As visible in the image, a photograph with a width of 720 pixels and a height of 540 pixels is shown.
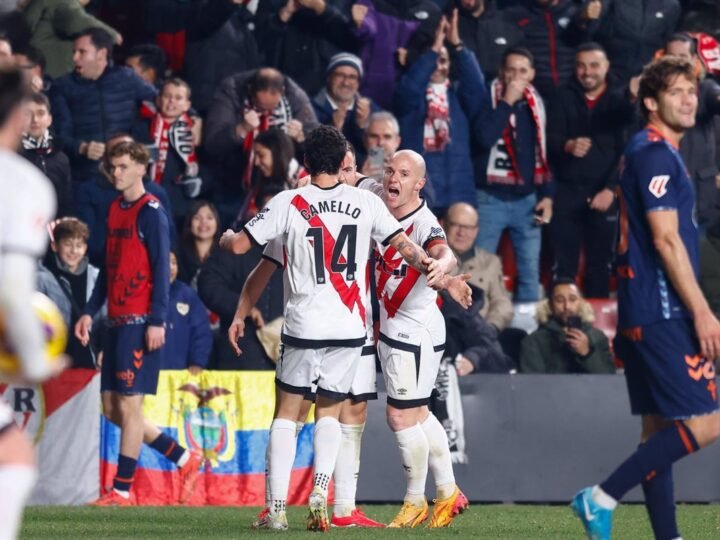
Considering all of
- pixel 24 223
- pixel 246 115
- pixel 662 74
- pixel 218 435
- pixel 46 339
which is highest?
pixel 246 115

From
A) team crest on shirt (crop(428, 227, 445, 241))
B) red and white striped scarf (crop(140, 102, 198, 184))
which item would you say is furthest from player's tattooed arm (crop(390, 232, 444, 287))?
red and white striped scarf (crop(140, 102, 198, 184))

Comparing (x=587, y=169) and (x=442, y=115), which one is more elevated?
(x=442, y=115)

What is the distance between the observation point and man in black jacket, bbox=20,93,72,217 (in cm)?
1355

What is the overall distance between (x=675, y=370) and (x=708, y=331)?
9.8 inches

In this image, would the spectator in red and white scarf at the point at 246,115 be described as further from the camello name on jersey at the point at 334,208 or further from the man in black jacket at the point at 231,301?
the camello name on jersey at the point at 334,208

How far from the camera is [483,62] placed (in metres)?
16.2

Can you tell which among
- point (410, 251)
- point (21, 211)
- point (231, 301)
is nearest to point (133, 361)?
point (231, 301)

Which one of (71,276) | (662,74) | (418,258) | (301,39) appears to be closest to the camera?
(662,74)

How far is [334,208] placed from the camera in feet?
29.8

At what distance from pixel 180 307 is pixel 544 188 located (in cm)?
430

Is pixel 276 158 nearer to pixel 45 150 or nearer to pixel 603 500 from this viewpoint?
pixel 45 150

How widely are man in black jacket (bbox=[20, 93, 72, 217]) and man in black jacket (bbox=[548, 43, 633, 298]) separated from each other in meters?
4.99

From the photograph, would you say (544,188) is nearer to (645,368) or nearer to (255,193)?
(255,193)

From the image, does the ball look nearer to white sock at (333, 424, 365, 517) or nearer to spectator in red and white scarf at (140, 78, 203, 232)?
white sock at (333, 424, 365, 517)
